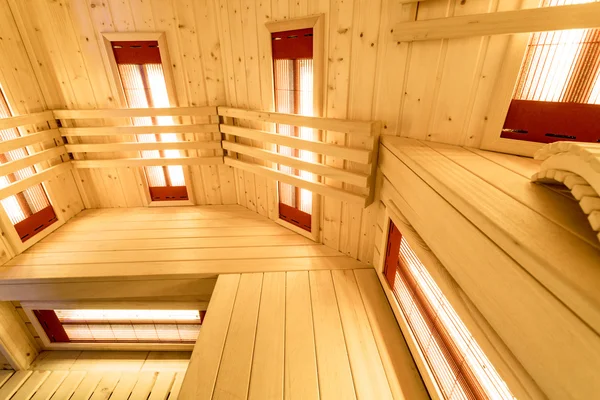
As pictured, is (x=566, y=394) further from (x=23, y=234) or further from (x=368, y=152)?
(x=23, y=234)

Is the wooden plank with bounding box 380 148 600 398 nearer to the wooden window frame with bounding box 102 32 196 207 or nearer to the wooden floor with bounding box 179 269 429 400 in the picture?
the wooden floor with bounding box 179 269 429 400

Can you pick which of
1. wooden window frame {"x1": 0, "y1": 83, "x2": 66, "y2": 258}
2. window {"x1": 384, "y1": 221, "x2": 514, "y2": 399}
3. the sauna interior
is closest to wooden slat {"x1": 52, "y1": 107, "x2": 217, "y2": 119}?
the sauna interior

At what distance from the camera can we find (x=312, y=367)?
79.8 inches

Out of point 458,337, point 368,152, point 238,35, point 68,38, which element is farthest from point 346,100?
point 68,38

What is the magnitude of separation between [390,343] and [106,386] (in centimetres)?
349

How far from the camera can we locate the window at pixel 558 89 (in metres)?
1.42

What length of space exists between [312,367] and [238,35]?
344cm

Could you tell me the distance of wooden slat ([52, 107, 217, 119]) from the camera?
3650mm

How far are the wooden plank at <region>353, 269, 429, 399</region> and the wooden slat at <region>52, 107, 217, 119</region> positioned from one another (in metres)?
2.88

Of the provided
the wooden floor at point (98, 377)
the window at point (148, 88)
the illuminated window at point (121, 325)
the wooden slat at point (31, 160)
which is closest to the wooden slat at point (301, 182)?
the window at point (148, 88)

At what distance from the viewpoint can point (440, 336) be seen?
167 cm

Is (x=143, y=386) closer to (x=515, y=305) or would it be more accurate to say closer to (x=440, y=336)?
→ (x=440, y=336)

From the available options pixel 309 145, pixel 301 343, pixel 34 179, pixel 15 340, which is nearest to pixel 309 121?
pixel 309 145

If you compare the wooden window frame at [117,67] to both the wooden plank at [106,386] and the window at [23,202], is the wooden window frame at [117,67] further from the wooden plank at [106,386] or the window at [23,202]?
the wooden plank at [106,386]
